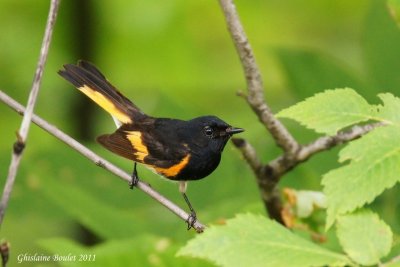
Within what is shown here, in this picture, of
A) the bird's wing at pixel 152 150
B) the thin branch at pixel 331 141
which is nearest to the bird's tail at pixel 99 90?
the bird's wing at pixel 152 150

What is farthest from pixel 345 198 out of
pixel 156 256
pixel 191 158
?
pixel 191 158

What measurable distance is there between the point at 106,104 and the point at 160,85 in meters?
2.18

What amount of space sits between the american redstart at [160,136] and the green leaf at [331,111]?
1.19 m

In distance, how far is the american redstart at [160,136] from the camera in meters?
3.09

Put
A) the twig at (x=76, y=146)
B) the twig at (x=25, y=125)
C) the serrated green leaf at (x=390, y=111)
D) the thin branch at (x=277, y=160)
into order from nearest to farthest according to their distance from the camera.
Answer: the twig at (x=25, y=125)
the serrated green leaf at (x=390, y=111)
the twig at (x=76, y=146)
the thin branch at (x=277, y=160)

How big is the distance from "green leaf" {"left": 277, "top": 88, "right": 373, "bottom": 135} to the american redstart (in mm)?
1188

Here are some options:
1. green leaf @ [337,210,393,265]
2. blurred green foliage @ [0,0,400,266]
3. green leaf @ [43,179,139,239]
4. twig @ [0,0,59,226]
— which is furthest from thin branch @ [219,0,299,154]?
green leaf @ [43,179,139,239]

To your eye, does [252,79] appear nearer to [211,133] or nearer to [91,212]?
[211,133]

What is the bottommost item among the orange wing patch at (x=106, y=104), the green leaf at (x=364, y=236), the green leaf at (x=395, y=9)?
the green leaf at (x=364, y=236)

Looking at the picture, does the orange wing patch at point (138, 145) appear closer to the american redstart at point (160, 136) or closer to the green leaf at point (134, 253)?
the american redstart at point (160, 136)

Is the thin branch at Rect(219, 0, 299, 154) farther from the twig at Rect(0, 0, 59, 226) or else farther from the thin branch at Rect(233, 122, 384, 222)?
the twig at Rect(0, 0, 59, 226)

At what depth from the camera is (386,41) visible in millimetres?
3652

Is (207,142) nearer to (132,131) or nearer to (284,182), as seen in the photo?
(132,131)

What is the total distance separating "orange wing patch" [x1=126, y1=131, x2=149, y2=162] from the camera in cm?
306
